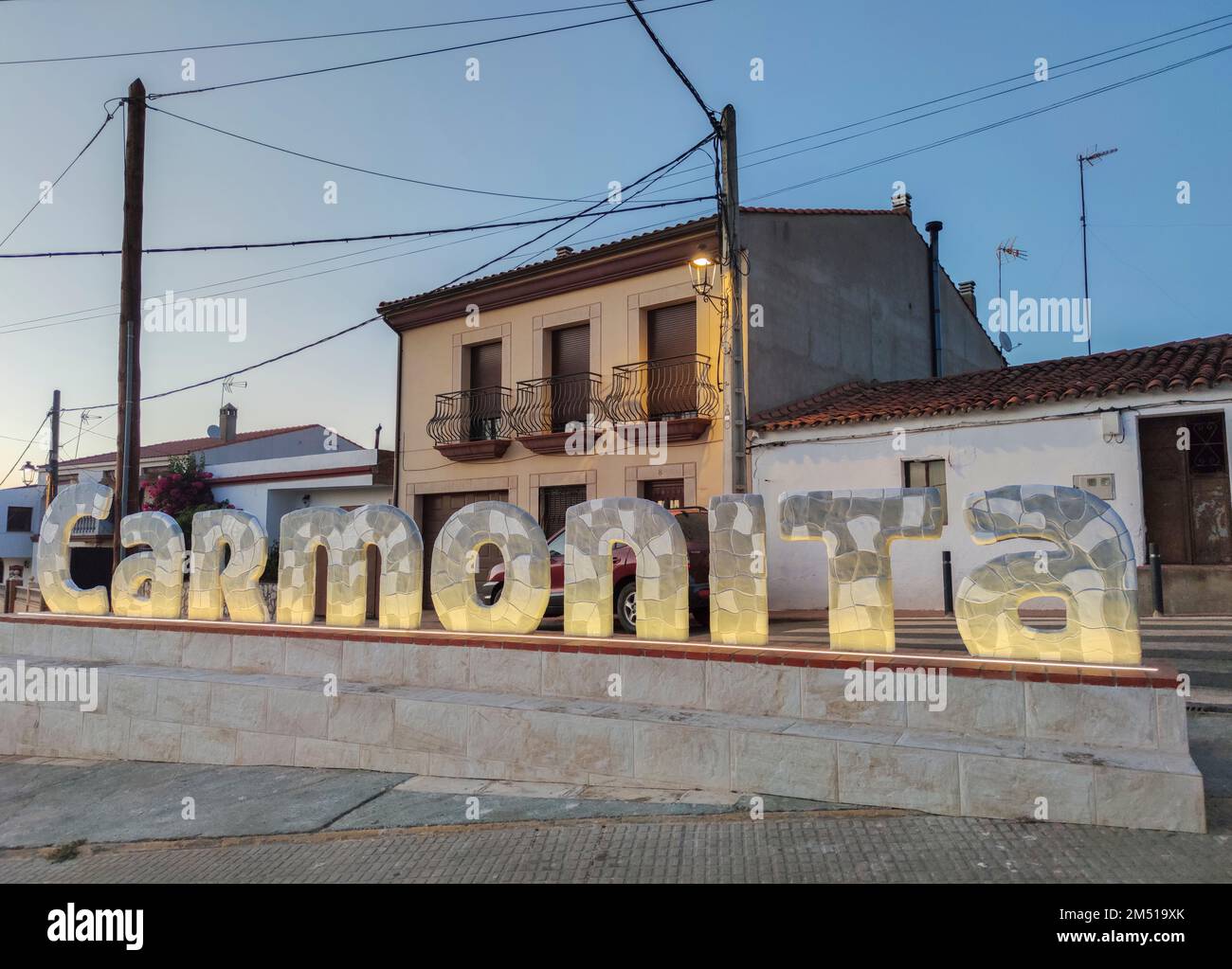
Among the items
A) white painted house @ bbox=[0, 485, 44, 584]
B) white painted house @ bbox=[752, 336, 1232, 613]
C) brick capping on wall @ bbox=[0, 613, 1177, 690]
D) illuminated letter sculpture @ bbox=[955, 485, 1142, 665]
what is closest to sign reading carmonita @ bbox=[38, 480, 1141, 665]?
illuminated letter sculpture @ bbox=[955, 485, 1142, 665]

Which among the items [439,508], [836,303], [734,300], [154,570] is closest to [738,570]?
[734,300]

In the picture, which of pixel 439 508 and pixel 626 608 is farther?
pixel 439 508

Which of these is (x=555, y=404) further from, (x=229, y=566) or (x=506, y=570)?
(x=506, y=570)

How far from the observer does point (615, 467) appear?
45.9 feet

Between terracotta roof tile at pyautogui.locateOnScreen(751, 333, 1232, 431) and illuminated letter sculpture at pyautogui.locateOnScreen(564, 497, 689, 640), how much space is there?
6.97 metres

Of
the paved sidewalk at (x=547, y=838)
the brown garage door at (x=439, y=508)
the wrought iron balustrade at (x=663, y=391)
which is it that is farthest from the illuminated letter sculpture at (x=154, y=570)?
the wrought iron balustrade at (x=663, y=391)

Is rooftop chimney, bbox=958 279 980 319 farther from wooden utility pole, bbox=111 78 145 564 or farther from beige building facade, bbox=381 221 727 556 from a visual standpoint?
wooden utility pole, bbox=111 78 145 564

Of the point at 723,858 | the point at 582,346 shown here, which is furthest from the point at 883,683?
the point at 582,346

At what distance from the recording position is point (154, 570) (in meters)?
8.52

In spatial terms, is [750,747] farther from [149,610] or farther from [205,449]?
[205,449]

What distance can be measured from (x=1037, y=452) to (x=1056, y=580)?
6708 mm

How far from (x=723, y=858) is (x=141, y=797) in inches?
188

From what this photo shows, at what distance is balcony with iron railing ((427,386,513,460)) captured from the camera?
A: 15539 mm

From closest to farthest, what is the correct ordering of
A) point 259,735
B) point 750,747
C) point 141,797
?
point 750,747, point 141,797, point 259,735
